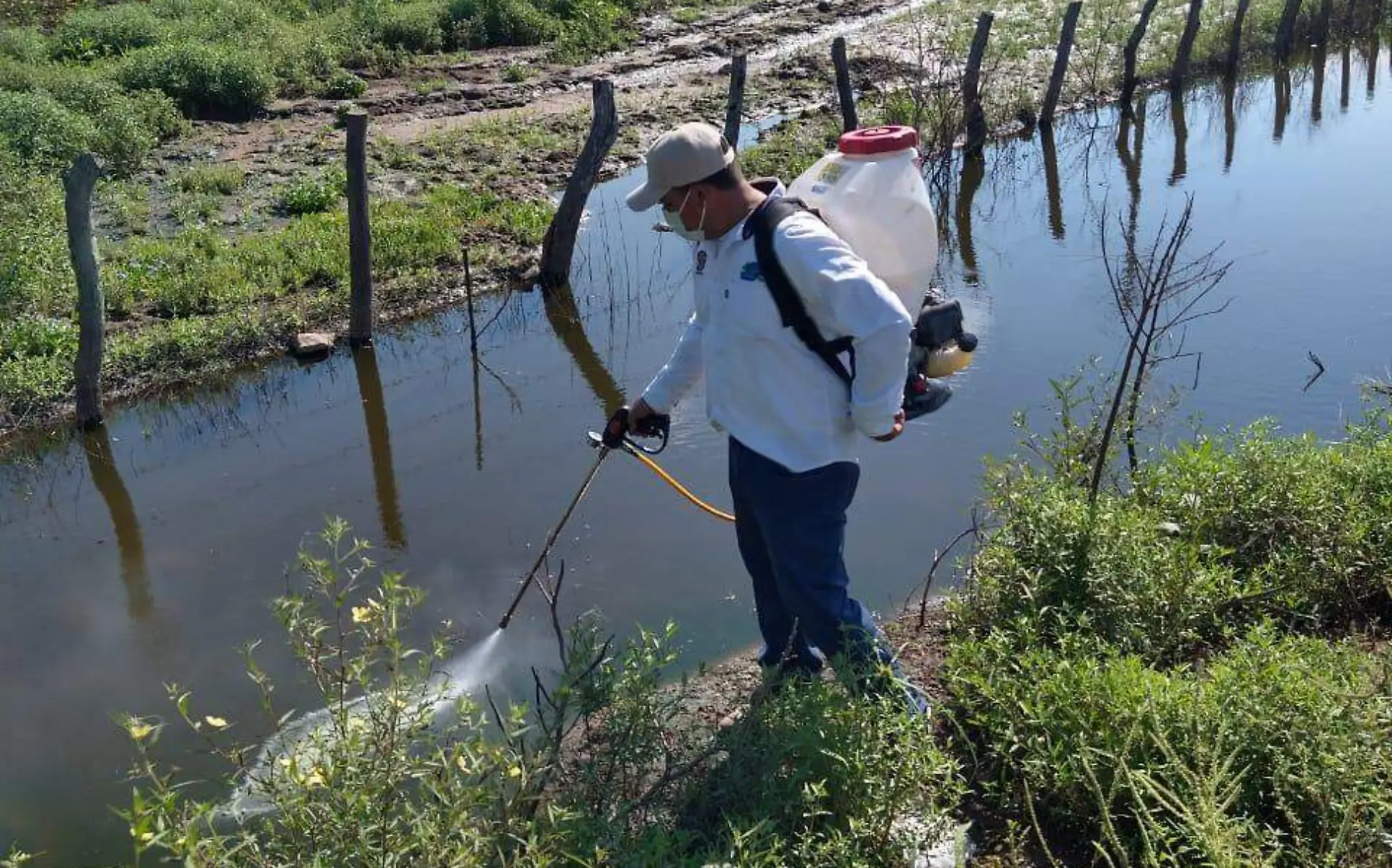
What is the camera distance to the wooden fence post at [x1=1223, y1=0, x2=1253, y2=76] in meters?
16.4

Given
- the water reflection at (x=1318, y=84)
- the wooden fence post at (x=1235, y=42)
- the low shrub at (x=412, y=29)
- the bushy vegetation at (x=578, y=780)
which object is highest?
the low shrub at (x=412, y=29)

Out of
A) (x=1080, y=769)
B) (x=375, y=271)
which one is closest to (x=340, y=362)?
(x=375, y=271)

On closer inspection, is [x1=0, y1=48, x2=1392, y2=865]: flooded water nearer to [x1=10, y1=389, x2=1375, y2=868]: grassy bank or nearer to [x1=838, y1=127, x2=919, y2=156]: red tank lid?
[x1=10, y1=389, x2=1375, y2=868]: grassy bank

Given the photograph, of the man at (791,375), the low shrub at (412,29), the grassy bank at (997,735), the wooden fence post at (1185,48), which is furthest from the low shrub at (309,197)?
the wooden fence post at (1185,48)

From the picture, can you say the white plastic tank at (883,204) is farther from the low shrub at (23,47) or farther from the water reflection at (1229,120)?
the low shrub at (23,47)

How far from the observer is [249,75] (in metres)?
14.8

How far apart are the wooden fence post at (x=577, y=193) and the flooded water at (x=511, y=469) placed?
26 centimetres

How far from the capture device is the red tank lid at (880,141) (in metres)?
3.69

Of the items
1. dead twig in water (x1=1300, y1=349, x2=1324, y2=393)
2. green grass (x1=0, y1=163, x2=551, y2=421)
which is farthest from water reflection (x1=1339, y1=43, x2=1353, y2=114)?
green grass (x1=0, y1=163, x2=551, y2=421)

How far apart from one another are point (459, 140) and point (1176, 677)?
11027 millimetres

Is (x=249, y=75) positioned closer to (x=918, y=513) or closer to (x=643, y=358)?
(x=643, y=358)

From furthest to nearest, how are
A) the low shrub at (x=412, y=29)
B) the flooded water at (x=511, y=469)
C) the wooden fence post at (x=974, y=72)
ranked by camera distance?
the low shrub at (x=412, y=29)
the wooden fence post at (x=974, y=72)
the flooded water at (x=511, y=469)

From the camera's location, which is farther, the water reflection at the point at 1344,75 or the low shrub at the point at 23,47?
the water reflection at the point at 1344,75

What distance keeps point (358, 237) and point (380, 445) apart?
1657 millimetres
